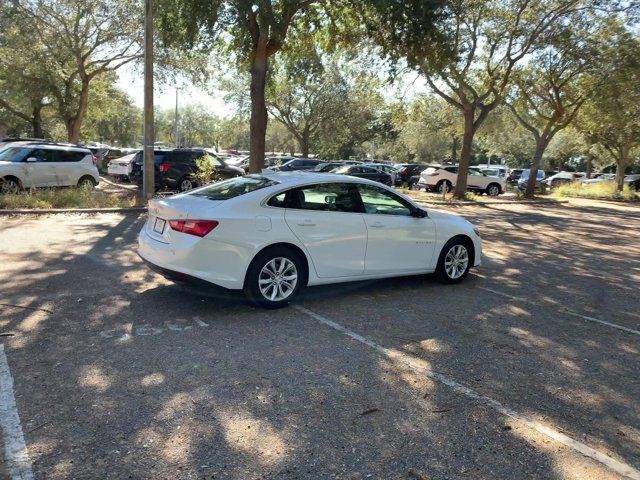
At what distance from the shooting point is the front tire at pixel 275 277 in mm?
5539

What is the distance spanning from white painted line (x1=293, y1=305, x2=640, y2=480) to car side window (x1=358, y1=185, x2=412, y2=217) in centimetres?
168

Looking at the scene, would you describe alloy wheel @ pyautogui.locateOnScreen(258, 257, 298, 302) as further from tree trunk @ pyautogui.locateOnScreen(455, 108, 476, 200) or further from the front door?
tree trunk @ pyautogui.locateOnScreen(455, 108, 476, 200)

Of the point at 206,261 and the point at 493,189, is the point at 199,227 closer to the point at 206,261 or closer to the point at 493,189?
the point at 206,261

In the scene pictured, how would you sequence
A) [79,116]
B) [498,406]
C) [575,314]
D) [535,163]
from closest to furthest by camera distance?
1. [498,406]
2. [575,314]
3. [79,116]
4. [535,163]

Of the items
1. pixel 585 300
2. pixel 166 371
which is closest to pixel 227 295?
pixel 166 371

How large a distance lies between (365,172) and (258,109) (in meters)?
12.0

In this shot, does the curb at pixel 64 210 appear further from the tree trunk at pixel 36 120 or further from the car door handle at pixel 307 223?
the tree trunk at pixel 36 120

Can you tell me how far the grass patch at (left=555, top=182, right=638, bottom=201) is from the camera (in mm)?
33625

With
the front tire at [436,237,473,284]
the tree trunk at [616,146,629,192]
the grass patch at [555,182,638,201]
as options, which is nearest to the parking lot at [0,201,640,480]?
the front tire at [436,237,473,284]

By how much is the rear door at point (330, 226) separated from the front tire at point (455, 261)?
1456 mm

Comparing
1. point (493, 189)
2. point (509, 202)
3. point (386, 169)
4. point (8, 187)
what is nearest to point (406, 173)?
point (386, 169)

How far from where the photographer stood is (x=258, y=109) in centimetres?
1478

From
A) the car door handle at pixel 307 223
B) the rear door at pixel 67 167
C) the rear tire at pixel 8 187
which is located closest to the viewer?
the car door handle at pixel 307 223

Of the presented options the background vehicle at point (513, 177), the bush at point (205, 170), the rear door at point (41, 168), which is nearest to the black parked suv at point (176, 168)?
the bush at point (205, 170)
